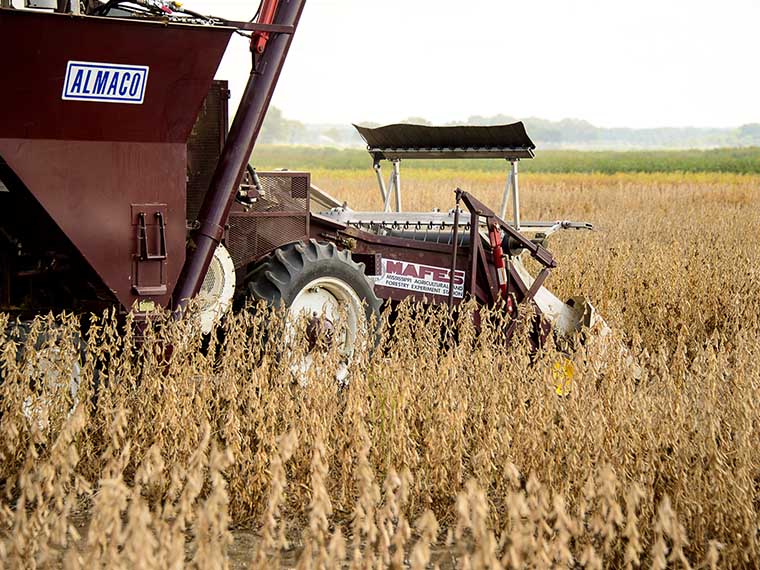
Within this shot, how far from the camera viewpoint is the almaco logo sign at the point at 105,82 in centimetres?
481

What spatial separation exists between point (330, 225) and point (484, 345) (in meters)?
2.00

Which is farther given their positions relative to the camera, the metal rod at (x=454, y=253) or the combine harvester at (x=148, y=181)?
the metal rod at (x=454, y=253)

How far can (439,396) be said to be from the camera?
4.54 m

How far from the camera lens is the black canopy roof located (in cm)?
793

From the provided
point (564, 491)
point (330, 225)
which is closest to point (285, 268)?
point (330, 225)

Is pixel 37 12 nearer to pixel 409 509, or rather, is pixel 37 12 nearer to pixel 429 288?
pixel 409 509

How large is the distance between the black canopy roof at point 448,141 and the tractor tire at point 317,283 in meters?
1.90

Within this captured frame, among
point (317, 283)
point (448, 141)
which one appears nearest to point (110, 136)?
point (317, 283)

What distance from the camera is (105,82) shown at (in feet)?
16.1

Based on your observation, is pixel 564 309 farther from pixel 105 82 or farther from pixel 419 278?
pixel 105 82

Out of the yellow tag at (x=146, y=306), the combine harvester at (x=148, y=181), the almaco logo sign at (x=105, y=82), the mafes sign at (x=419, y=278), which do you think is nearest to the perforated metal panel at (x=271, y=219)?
the combine harvester at (x=148, y=181)

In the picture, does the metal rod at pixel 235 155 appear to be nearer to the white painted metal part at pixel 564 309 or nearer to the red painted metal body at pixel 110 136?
the red painted metal body at pixel 110 136

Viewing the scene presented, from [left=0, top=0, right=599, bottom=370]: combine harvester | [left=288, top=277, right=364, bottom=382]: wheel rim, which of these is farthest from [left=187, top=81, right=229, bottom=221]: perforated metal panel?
[left=288, top=277, right=364, bottom=382]: wheel rim

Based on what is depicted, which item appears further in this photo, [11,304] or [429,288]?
[429,288]
